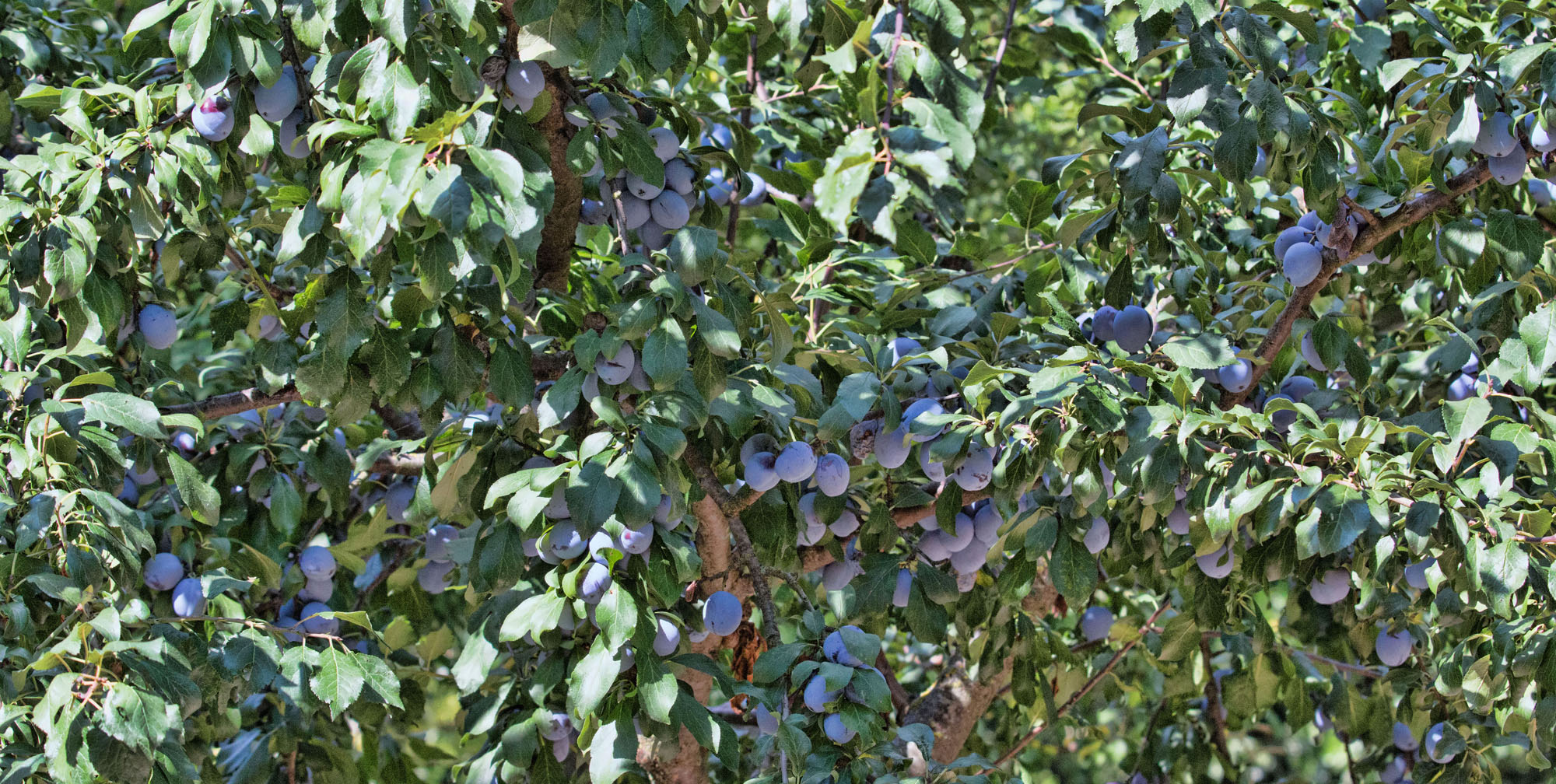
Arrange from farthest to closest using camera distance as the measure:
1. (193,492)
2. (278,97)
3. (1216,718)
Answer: (1216,718)
(193,492)
(278,97)

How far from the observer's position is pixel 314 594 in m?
2.37

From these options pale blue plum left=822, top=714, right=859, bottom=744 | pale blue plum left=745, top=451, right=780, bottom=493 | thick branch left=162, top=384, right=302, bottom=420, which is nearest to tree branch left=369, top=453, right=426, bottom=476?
thick branch left=162, top=384, right=302, bottom=420

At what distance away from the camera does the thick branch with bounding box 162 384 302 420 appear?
6.41ft

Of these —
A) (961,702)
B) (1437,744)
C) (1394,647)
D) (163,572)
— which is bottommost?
(961,702)

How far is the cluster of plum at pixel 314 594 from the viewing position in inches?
85.9

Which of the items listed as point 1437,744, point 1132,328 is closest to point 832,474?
point 1132,328

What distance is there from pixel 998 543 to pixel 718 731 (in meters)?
0.66

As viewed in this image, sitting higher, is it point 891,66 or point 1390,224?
point 891,66

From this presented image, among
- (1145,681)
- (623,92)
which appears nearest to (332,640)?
(623,92)

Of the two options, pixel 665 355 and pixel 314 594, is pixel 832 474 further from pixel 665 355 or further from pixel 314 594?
pixel 314 594

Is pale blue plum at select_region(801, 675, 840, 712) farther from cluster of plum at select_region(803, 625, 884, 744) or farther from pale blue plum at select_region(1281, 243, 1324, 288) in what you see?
pale blue plum at select_region(1281, 243, 1324, 288)

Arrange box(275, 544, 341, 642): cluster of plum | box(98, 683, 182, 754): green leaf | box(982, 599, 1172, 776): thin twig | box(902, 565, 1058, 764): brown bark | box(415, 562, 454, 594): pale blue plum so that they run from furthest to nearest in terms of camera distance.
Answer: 1. box(902, 565, 1058, 764): brown bark
2. box(982, 599, 1172, 776): thin twig
3. box(415, 562, 454, 594): pale blue plum
4. box(275, 544, 341, 642): cluster of plum
5. box(98, 683, 182, 754): green leaf

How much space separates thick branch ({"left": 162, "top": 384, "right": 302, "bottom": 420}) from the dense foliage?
19 millimetres

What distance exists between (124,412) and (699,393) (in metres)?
0.78
